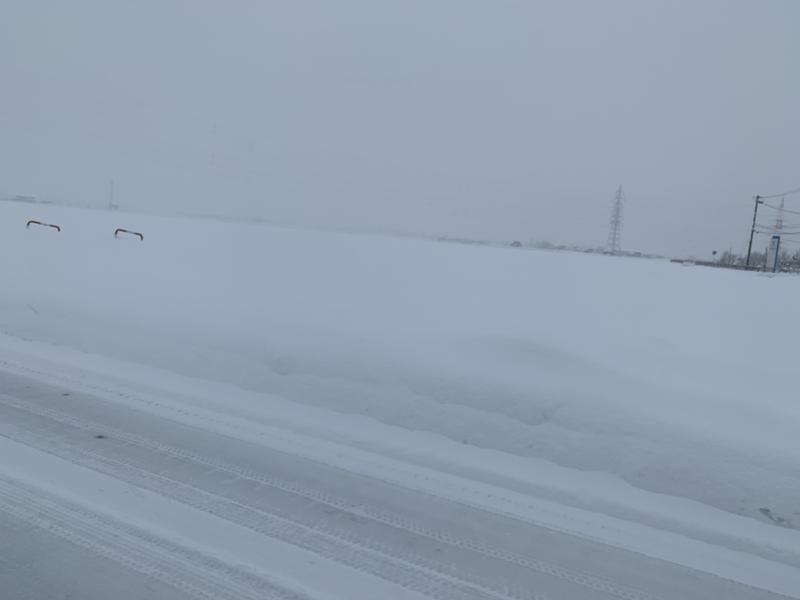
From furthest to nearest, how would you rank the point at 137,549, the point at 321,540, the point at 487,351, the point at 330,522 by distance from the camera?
the point at 487,351, the point at 330,522, the point at 321,540, the point at 137,549

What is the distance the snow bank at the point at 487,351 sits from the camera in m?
5.48

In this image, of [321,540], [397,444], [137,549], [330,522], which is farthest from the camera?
[397,444]

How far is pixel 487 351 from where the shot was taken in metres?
7.89

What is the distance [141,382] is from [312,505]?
3487 mm

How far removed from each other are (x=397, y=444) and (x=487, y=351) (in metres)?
2.64

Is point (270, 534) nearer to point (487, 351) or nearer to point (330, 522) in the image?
point (330, 522)

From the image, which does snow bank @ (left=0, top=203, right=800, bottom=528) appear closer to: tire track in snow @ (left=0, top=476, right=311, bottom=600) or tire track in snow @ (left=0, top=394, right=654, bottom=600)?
tire track in snow @ (left=0, top=394, right=654, bottom=600)

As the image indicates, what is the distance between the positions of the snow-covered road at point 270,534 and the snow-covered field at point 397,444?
0.06ft

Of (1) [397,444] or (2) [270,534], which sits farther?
(1) [397,444]

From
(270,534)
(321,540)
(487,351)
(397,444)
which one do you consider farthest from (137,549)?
(487,351)

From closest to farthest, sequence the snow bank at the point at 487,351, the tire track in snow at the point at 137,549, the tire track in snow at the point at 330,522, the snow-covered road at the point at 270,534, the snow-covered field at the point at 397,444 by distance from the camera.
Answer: the tire track in snow at the point at 137,549
the snow-covered road at the point at 270,534
the tire track in snow at the point at 330,522
the snow-covered field at the point at 397,444
the snow bank at the point at 487,351

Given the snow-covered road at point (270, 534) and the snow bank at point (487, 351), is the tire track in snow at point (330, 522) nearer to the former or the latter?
the snow-covered road at point (270, 534)

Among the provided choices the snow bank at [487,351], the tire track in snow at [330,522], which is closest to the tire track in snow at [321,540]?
the tire track in snow at [330,522]

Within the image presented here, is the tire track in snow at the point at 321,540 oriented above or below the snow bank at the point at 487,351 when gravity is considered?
below
